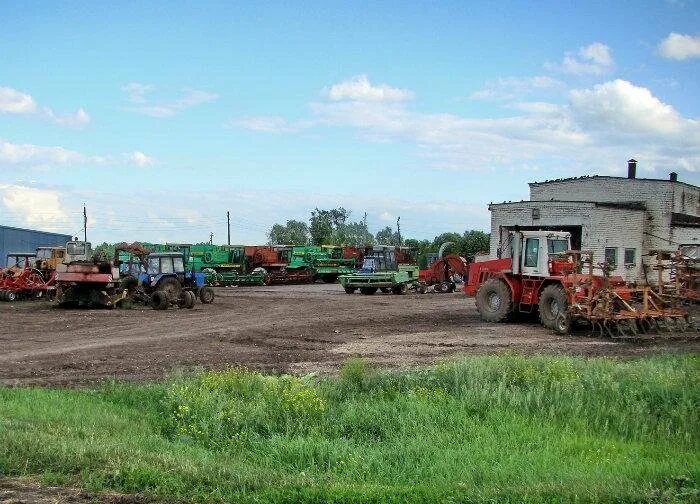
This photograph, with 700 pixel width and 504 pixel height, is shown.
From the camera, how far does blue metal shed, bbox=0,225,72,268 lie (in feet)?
162

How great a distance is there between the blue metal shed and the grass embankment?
4165 cm

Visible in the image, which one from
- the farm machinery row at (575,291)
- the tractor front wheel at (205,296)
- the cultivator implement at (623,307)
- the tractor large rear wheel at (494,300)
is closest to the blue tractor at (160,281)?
the tractor front wheel at (205,296)

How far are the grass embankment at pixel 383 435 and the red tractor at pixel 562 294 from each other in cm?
733

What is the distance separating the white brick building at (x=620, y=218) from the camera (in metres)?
37.5

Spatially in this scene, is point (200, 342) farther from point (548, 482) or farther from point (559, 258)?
point (548, 482)

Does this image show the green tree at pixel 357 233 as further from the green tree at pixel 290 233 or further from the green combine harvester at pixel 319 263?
the green combine harvester at pixel 319 263

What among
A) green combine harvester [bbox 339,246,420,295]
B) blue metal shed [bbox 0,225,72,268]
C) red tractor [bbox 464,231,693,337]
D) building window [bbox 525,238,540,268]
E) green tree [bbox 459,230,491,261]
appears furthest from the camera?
green tree [bbox 459,230,491,261]

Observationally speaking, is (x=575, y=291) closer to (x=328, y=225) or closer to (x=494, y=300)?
(x=494, y=300)

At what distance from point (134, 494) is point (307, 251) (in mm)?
48911

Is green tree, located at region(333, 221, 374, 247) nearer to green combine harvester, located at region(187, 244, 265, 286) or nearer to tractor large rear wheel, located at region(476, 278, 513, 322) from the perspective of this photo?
green combine harvester, located at region(187, 244, 265, 286)

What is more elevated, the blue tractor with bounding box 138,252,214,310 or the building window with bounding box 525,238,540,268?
the building window with bounding box 525,238,540,268

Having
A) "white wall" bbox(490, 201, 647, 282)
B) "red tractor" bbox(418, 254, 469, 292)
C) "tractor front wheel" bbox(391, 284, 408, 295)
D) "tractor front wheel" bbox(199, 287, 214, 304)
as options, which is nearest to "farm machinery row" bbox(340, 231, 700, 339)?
"tractor front wheel" bbox(199, 287, 214, 304)

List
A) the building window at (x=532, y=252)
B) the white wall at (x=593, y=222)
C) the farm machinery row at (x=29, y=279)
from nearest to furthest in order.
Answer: the building window at (x=532, y=252)
the farm machinery row at (x=29, y=279)
the white wall at (x=593, y=222)

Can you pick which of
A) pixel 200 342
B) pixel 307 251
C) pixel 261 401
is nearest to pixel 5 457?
pixel 261 401
